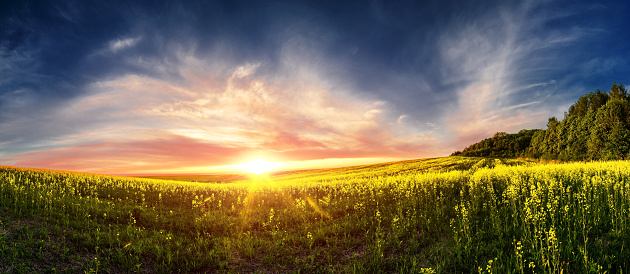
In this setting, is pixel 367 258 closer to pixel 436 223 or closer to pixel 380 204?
pixel 436 223

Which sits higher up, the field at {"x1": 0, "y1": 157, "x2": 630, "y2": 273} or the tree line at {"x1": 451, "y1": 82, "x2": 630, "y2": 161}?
the tree line at {"x1": 451, "y1": 82, "x2": 630, "y2": 161}

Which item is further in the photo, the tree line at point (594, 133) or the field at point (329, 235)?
the tree line at point (594, 133)

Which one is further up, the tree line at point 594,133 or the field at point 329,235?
the tree line at point 594,133

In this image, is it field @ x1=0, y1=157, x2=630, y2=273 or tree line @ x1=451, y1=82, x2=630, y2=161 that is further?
tree line @ x1=451, y1=82, x2=630, y2=161

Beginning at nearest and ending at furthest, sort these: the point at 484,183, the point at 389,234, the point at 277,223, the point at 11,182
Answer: the point at 389,234
the point at 277,223
the point at 11,182
the point at 484,183

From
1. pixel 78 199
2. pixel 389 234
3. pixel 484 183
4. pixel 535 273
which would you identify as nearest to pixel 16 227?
pixel 78 199

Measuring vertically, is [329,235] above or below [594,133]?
below

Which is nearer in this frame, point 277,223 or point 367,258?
point 367,258

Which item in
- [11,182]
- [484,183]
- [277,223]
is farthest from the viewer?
[484,183]

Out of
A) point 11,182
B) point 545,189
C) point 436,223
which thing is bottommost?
point 436,223

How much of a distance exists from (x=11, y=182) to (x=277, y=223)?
11.3 metres

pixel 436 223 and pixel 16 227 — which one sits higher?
pixel 16 227

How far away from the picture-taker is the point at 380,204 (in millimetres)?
10133

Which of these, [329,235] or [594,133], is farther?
[594,133]
